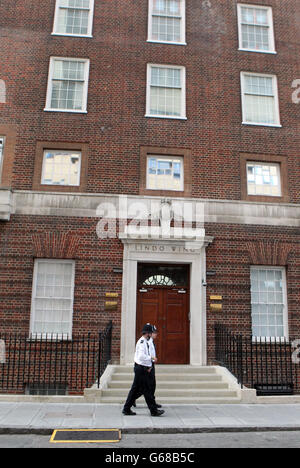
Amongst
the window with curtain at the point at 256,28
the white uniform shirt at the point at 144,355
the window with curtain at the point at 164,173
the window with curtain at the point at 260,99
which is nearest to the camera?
the white uniform shirt at the point at 144,355

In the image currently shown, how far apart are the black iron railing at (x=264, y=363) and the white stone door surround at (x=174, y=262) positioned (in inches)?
22.9

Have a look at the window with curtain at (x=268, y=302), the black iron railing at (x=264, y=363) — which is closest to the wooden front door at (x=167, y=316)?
the black iron railing at (x=264, y=363)

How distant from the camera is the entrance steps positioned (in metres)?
9.54

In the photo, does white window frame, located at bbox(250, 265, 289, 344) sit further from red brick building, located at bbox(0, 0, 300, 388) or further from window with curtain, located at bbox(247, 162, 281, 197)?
window with curtain, located at bbox(247, 162, 281, 197)

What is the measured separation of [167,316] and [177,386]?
2.44 m

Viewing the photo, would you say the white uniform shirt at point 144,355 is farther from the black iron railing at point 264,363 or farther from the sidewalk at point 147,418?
the black iron railing at point 264,363

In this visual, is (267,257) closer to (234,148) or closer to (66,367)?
(234,148)

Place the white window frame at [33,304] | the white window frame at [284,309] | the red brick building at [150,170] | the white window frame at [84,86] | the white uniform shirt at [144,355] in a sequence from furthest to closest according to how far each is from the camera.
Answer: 1. the white window frame at [84,86]
2. the white window frame at [284,309]
3. the red brick building at [150,170]
4. the white window frame at [33,304]
5. the white uniform shirt at [144,355]

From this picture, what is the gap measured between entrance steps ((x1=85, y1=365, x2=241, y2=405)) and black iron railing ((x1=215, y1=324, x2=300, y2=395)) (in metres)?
0.58

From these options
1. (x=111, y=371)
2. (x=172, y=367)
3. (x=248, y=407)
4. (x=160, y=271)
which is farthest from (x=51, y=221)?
(x=248, y=407)

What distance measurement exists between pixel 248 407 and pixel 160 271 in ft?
15.7

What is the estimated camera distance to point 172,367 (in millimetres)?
11117

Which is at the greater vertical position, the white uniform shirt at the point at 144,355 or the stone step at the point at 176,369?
the white uniform shirt at the point at 144,355

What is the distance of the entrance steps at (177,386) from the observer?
9539mm
